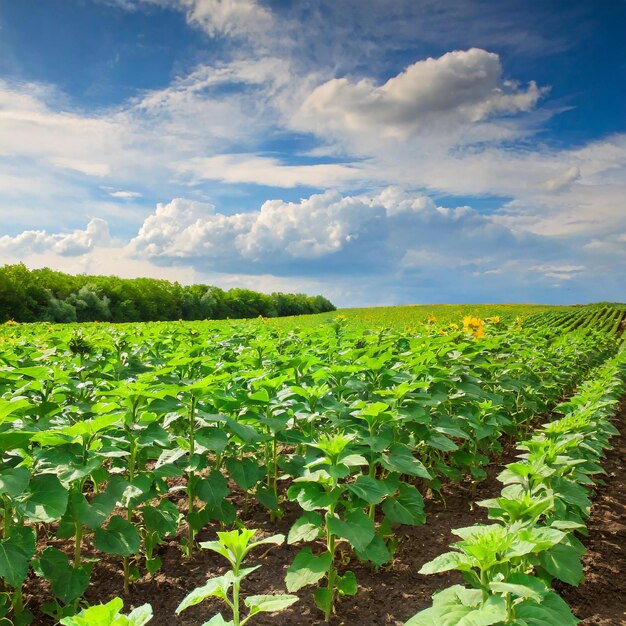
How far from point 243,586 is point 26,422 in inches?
72.0

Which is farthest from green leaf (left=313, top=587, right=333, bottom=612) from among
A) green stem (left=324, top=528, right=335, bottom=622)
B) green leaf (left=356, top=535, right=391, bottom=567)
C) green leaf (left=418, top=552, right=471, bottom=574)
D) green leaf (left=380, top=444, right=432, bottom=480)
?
green leaf (left=418, top=552, right=471, bottom=574)

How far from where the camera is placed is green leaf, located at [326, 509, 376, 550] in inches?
130

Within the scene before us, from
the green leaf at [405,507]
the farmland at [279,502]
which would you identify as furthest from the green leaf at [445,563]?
the green leaf at [405,507]

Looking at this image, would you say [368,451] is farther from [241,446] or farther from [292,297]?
[292,297]

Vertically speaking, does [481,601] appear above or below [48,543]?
above

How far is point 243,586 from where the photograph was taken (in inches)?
161

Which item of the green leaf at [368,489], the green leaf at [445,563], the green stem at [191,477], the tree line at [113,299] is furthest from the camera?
the tree line at [113,299]

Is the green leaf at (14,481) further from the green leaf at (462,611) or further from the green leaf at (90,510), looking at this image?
the green leaf at (462,611)

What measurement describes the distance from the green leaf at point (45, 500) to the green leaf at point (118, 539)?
54cm

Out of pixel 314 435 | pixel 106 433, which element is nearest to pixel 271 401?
pixel 314 435

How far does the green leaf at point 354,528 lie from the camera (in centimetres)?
330

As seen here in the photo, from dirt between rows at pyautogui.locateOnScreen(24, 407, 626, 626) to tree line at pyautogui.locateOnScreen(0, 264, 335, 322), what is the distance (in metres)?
42.7

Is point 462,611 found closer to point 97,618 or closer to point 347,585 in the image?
point 97,618

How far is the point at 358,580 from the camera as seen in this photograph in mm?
4191
